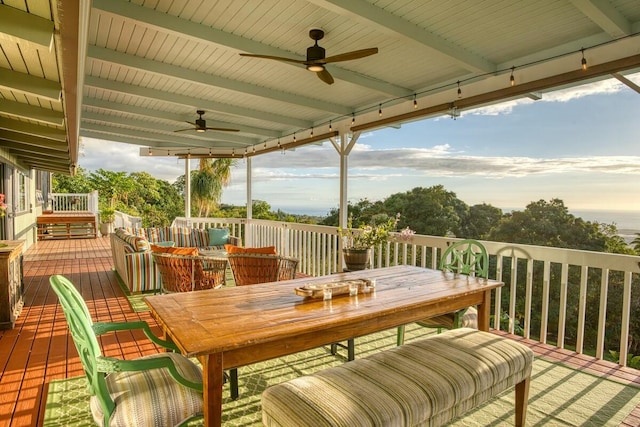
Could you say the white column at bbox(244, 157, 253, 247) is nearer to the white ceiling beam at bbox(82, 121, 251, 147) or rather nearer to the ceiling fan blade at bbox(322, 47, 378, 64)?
the white ceiling beam at bbox(82, 121, 251, 147)

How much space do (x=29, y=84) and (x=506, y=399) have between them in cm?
408

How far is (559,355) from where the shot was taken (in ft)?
11.5

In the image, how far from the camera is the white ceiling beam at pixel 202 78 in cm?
409

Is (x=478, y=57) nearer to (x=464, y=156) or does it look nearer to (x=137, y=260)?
(x=137, y=260)

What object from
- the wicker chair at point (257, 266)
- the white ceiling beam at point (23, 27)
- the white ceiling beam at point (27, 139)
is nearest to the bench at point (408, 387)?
the white ceiling beam at point (23, 27)

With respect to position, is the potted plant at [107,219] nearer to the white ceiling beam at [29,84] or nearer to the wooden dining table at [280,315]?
the white ceiling beam at [29,84]

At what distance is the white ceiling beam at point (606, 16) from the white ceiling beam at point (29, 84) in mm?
3817

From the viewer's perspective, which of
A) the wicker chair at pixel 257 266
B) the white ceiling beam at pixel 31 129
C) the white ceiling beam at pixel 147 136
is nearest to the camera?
the wicker chair at pixel 257 266

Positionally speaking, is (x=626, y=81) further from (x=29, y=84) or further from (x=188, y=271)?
(x=29, y=84)

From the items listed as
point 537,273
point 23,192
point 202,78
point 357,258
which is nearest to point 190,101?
point 202,78

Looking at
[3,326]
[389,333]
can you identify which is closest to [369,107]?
[389,333]

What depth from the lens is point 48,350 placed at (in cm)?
337

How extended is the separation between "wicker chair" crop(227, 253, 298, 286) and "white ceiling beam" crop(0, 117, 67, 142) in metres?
2.84

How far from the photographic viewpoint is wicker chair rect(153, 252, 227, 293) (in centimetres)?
427
